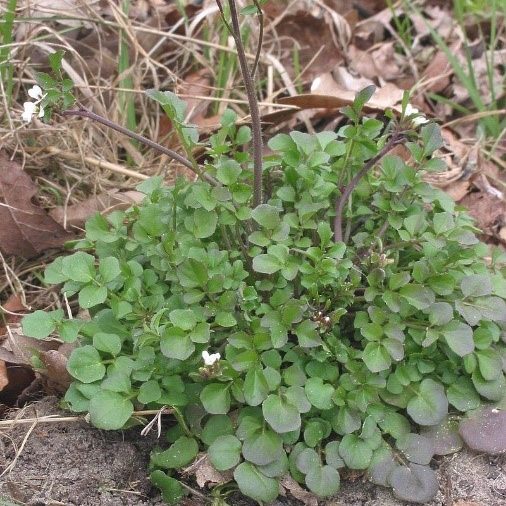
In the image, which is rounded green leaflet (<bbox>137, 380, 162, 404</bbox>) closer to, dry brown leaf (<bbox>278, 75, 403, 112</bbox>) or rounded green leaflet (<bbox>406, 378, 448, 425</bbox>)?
rounded green leaflet (<bbox>406, 378, 448, 425</bbox>)

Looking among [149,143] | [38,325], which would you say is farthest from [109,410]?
[149,143]

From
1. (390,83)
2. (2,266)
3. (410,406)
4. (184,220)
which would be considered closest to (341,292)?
(410,406)

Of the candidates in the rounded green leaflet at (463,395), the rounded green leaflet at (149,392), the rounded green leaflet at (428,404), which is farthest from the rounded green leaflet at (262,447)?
the rounded green leaflet at (463,395)

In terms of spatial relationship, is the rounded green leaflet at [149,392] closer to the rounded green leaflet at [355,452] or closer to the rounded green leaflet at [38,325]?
the rounded green leaflet at [38,325]

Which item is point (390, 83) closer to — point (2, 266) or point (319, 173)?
point (319, 173)

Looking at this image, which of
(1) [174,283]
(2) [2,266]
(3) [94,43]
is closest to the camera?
(1) [174,283]

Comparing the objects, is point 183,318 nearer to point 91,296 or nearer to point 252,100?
point 91,296
